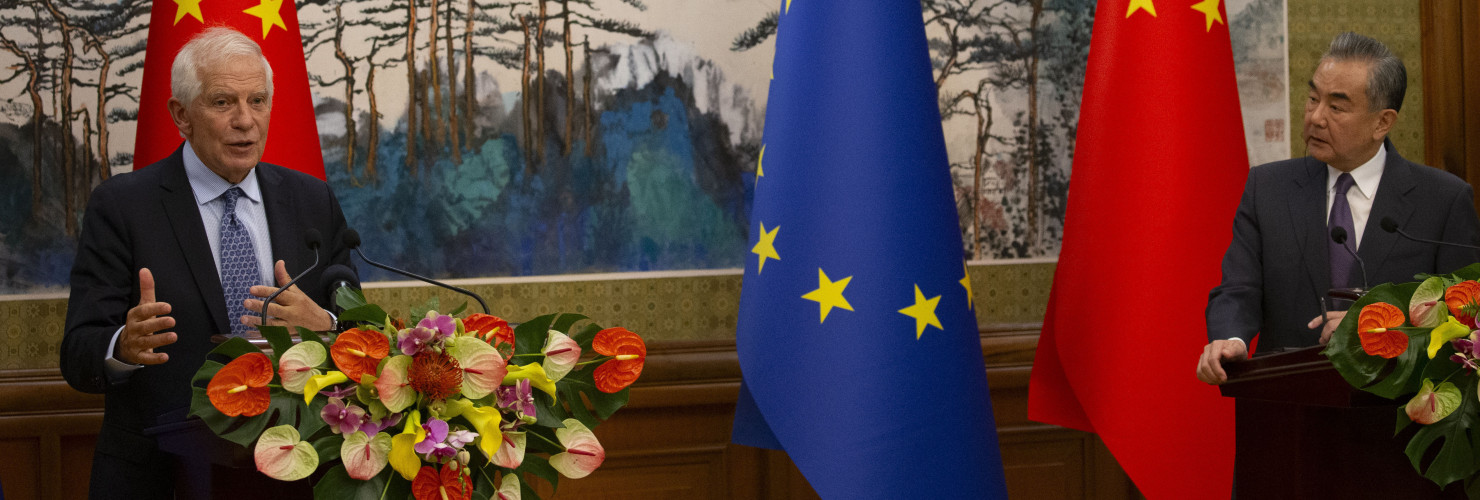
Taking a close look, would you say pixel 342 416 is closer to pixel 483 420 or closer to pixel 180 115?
pixel 483 420

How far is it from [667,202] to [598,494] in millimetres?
1011

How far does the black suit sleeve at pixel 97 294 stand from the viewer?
2006mm

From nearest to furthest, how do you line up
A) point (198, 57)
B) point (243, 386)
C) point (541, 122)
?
point (243, 386) < point (198, 57) < point (541, 122)

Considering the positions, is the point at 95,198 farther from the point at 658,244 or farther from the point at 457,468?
the point at 658,244

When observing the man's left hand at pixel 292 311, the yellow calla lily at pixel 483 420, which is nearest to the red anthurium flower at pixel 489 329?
the yellow calla lily at pixel 483 420

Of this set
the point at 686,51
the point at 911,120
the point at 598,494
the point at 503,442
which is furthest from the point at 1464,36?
the point at 503,442

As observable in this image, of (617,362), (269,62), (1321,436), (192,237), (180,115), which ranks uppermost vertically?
(269,62)

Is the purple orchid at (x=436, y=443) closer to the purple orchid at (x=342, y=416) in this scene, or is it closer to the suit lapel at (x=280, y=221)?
the purple orchid at (x=342, y=416)

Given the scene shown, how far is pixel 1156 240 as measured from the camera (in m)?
3.18

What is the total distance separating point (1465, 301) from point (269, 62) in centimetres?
274

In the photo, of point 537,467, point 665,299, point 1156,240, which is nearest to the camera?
point 537,467

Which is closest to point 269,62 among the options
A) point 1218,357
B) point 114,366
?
point 114,366

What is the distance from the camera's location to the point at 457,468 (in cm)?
150

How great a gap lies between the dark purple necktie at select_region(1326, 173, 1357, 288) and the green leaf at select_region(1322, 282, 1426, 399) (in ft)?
2.88
